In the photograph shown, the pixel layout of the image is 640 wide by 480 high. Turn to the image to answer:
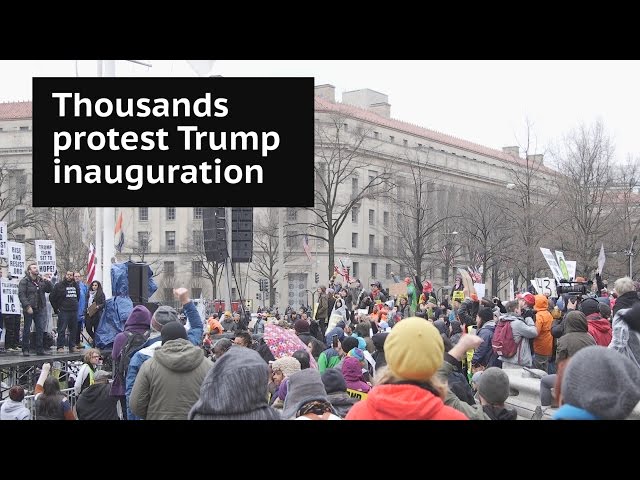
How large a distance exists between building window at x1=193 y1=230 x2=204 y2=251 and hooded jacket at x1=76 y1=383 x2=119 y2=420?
65.0 meters

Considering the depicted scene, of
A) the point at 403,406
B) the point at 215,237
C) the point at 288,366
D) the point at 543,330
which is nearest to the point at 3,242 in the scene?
the point at 215,237

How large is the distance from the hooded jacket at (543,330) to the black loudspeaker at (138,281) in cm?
649

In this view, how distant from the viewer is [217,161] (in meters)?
7.45

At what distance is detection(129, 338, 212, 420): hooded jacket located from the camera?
5.37 m

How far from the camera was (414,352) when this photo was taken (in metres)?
3.11

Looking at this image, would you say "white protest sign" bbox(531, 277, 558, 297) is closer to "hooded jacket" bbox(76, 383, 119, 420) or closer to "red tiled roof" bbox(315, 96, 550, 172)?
"hooded jacket" bbox(76, 383, 119, 420)

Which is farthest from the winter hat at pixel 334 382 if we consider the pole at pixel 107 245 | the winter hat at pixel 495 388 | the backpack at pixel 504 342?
the pole at pixel 107 245

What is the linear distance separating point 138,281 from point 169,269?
68450 mm

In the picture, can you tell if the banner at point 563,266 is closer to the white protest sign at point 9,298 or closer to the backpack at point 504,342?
the backpack at point 504,342

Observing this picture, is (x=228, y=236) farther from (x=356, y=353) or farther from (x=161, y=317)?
(x=161, y=317)

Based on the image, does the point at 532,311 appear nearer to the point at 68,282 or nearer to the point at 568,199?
the point at 68,282

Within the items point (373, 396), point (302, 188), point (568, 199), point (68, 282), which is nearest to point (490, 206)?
point (568, 199)

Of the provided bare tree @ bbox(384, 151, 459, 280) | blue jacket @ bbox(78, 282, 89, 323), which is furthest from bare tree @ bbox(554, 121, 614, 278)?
blue jacket @ bbox(78, 282, 89, 323)
